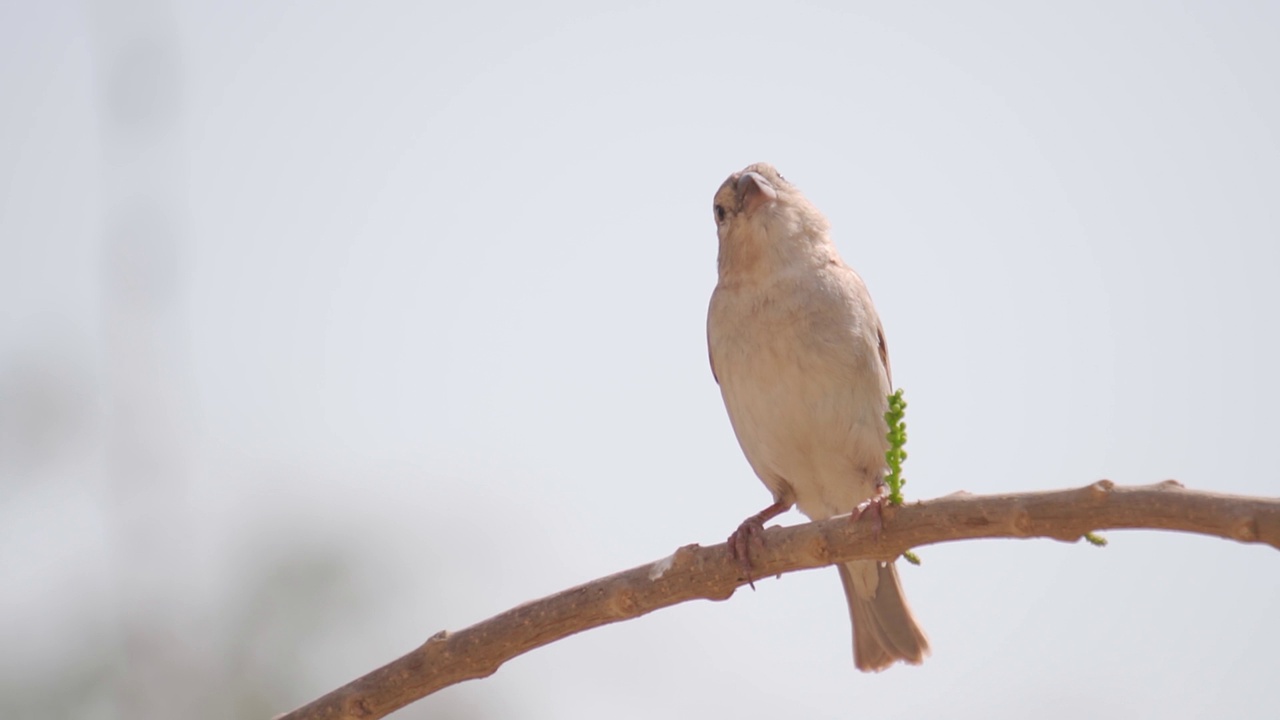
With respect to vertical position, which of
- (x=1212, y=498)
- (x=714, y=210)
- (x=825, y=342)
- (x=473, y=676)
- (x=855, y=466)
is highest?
(x=714, y=210)

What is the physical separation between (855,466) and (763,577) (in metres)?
1.24

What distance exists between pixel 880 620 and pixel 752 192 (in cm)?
Result: 203

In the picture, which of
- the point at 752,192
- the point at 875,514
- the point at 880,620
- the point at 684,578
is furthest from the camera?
the point at 880,620

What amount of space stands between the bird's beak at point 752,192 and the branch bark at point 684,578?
1.94 m

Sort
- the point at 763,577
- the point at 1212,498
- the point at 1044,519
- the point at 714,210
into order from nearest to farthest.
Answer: the point at 1212,498 → the point at 1044,519 → the point at 763,577 → the point at 714,210

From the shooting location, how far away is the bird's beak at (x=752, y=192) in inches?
214

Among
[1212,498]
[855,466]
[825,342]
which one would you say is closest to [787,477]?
[855,466]

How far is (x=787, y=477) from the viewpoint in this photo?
531 centimetres

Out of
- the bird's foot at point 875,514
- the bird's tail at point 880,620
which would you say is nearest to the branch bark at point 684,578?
the bird's foot at point 875,514

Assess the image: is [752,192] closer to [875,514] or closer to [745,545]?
[745,545]

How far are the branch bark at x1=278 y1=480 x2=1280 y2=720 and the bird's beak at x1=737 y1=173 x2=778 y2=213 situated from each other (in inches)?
76.4

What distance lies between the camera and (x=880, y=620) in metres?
5.70

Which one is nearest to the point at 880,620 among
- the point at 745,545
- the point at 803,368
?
the point at 803,368

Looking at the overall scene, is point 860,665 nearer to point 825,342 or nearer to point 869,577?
point 869,577
